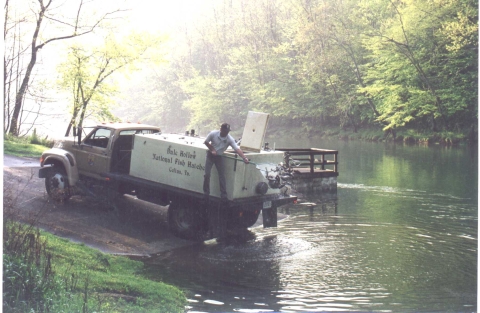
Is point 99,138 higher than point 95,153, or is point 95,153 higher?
point 99,138

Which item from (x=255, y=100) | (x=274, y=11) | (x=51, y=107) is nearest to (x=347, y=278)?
(x=255, y=100)

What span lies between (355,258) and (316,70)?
11940 mm

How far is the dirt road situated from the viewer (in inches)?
369

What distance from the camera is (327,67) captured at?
2105cm

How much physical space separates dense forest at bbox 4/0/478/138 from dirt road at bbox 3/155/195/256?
7.05 feet

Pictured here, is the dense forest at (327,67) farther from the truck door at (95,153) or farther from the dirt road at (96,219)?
the dirt road at (96,219)

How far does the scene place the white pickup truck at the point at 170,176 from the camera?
378 inches

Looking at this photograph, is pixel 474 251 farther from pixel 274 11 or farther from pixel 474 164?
pixel 274 11

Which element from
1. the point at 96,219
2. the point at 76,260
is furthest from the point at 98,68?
the point at 76,260

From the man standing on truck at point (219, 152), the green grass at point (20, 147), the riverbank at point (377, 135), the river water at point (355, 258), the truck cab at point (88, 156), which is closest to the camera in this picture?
the river water at point (355, 258)

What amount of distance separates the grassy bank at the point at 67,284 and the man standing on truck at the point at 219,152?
1.93 metres

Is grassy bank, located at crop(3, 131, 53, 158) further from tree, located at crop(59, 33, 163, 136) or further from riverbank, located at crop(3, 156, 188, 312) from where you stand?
riverbank, located at crop(3, 156, 188, 312)

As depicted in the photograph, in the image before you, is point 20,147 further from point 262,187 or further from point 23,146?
point 262,187

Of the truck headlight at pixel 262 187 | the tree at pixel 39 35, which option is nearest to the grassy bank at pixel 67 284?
the truck headlight at pixel 262 187
